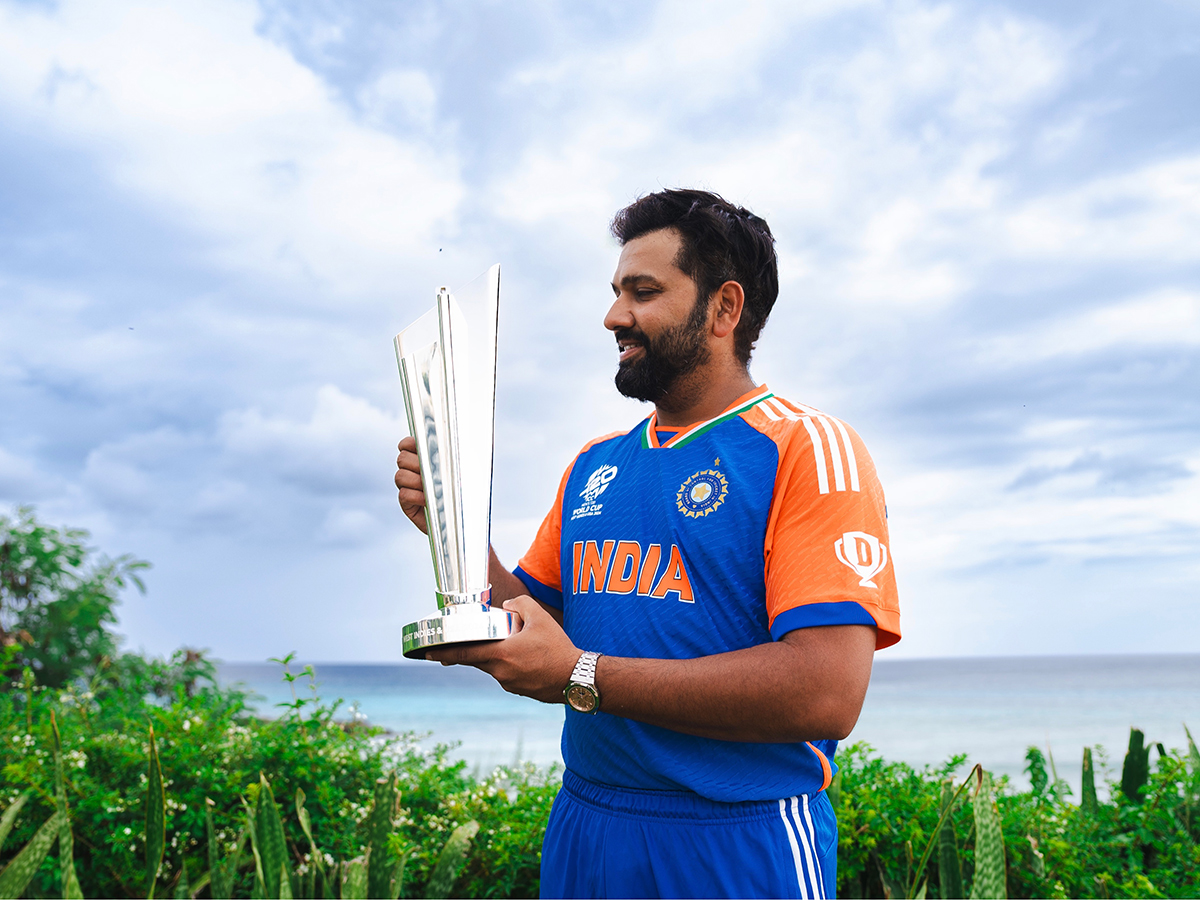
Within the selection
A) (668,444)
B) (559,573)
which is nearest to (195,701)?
(559,573)

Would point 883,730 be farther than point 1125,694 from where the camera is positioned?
No

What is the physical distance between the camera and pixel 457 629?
4.22 ft

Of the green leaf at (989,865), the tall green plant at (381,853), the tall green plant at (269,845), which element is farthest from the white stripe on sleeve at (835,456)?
the tall green plant at (269,845)

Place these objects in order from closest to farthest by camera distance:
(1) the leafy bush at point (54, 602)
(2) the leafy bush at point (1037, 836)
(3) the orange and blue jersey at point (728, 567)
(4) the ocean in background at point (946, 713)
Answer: (3) the orange and blue jersey at point (728, 567), (2) the leafy bush at point (1037, 836), (1) the leafy bush at point (54, 602), (4) the ocean in background at point (946, 713)

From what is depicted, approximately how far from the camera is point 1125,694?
51.5 meters

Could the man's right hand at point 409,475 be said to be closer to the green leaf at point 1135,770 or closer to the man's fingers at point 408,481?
the man's fingers at point 408,481

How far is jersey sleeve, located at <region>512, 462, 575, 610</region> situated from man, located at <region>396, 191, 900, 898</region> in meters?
0.08

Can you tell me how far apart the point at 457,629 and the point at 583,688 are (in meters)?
0.32

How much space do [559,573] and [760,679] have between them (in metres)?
1.06

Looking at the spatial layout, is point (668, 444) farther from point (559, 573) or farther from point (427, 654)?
point (427, 654)

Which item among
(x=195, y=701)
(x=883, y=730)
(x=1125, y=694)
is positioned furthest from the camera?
(x=1125, y=694)

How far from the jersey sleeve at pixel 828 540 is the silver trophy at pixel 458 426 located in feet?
2.07

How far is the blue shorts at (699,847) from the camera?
1.76 m

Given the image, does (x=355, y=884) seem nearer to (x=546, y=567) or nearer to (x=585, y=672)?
(x=546, y=567)
